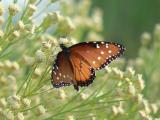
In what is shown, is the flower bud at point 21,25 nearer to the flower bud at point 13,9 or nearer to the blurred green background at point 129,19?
the flower bud at point 13,9

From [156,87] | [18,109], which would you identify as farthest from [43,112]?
[156,87]

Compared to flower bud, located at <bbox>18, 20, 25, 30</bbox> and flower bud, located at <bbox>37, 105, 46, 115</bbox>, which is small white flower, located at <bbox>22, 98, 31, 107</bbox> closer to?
flower bud, located at <bbox>37, 105, 46, 115</bbox>

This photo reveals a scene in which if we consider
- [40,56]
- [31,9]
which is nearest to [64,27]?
[31,9]

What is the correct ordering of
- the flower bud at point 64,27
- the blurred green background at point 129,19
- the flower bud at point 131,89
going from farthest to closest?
the blurred green background at point 129,19
the flower bud at point 64,27
the flower bud at point 131,89

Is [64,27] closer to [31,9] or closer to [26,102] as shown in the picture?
[31,9]

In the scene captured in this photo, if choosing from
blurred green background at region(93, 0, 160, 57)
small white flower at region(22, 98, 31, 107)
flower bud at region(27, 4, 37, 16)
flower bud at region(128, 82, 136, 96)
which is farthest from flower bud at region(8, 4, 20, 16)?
blurred green background at region(93, 0, 160, 57)

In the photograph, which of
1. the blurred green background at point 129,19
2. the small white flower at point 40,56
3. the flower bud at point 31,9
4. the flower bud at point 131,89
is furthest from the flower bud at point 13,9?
the blurred green background at point 129,19
